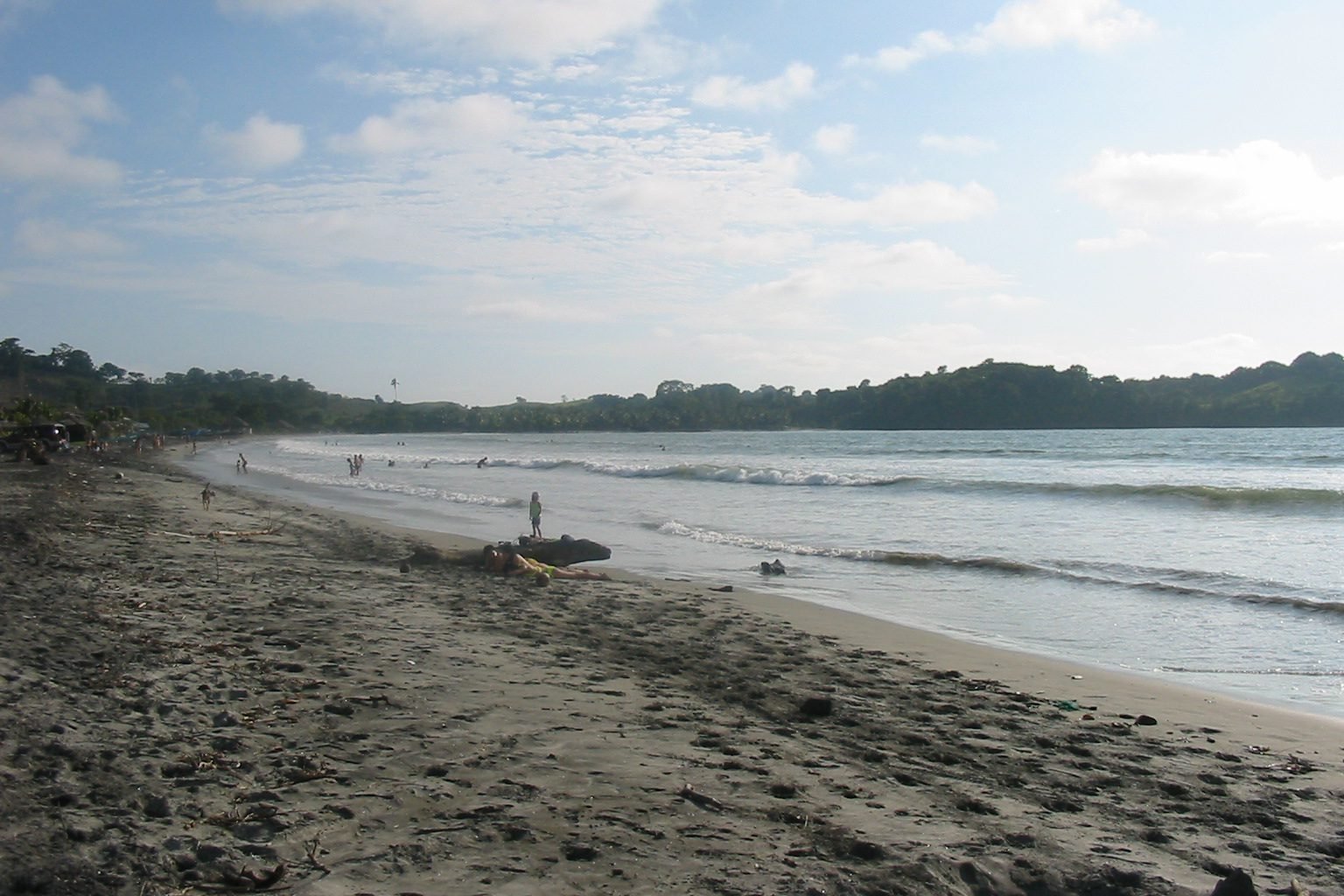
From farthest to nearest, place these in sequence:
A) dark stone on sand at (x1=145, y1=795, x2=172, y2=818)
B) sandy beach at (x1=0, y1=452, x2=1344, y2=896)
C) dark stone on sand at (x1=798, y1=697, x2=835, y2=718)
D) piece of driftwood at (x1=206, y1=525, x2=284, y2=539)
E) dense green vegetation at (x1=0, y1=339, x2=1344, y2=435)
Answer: dense green vegetation at (x1=0, y1=339, x2=1344, y2=435)
piece of driftwood at (x1=206, y1=525, x2=284, y2=539)
dark stone on sand at (x1=798, y1=697, x2=835, y2=718)
dark stone on sand at (x1=145, y1=795, x2=172, y2=818)
sandy beach at (x1=0, y1=452, x2=1344, y2=896)

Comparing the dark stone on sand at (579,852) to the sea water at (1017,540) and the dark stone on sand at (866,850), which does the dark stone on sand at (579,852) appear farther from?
the sea water at (1017,540)

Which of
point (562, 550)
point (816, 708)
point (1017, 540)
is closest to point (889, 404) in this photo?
point (1017, 540)

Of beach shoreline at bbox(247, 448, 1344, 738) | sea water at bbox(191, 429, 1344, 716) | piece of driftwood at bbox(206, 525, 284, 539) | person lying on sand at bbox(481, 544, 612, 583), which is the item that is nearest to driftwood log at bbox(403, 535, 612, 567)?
person lying on sand at bbox(481, 544, 612, 583)

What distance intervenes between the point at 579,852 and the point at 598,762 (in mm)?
1246

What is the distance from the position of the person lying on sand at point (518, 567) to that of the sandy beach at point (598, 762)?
138 inches

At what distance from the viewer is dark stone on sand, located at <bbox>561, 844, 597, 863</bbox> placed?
4.08 metres

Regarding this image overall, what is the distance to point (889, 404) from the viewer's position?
13862 cm

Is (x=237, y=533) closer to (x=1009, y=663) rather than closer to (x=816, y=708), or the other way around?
(x=1009, y=663)

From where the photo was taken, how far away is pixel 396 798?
4621 millimetres

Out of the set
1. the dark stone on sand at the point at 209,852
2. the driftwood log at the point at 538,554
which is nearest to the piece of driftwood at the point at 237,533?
the driftwood log at the point at 538,554

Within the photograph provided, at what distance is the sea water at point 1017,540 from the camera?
36.5ft

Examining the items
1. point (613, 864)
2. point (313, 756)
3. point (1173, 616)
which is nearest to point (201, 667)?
point (313, 756)

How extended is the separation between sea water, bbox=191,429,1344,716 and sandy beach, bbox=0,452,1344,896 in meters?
2.12

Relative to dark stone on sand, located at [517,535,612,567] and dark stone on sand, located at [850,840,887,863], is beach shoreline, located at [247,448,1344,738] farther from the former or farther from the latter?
dark stone on sand, located at [850,840,887,863]
